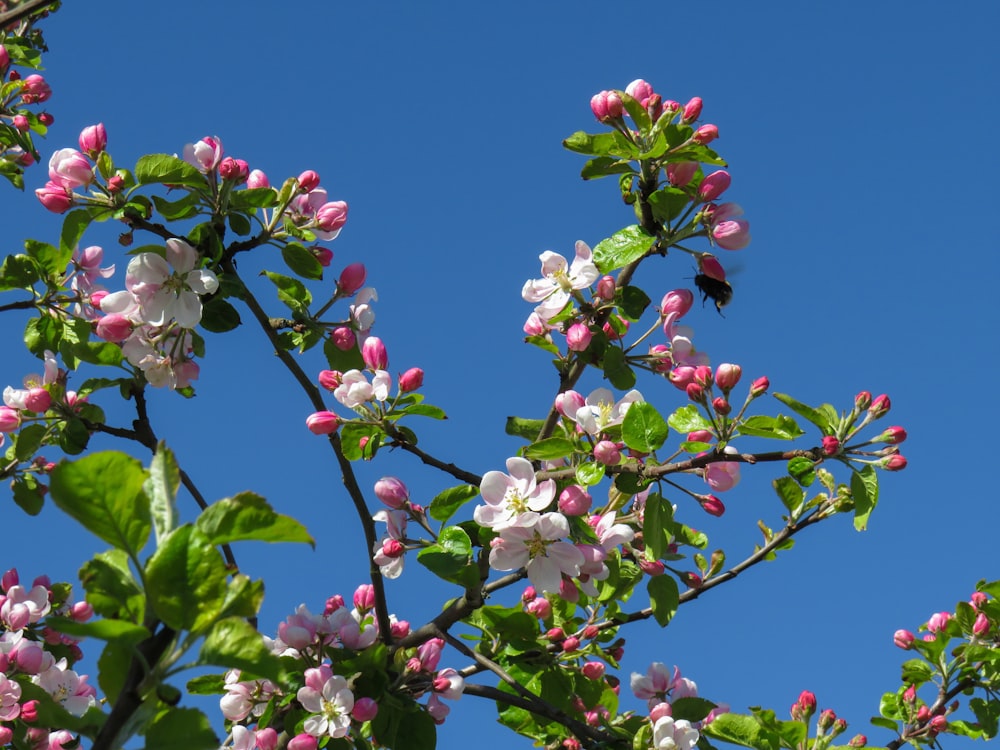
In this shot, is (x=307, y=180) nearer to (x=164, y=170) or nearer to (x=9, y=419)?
(x=164, y=170)

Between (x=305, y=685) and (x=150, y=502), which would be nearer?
(x=150, y=502)

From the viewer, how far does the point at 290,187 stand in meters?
2.95

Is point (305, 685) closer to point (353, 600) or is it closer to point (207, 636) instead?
point (353, 600)

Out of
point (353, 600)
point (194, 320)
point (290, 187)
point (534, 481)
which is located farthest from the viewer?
point (353, 600)

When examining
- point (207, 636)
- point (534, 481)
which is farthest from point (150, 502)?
point (534, 481)

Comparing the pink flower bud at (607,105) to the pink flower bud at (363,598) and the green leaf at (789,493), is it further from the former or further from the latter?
the pink flower bud at (363,598)

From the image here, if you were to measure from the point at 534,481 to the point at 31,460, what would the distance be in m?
2.01

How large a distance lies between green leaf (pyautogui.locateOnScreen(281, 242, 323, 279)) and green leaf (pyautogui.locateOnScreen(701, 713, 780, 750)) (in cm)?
164

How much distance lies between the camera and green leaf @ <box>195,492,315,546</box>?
1024 mm

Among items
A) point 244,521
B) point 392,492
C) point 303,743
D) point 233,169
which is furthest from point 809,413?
point 244,521

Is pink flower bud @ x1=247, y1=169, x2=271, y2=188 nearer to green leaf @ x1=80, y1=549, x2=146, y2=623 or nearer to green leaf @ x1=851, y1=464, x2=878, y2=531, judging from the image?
green leaf @ x1=851, y1=464, x2=878, y2=531

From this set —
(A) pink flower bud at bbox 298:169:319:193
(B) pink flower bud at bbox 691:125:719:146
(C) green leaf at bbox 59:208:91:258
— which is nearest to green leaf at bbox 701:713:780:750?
(B) pink flower bud at bbox 691:125:719:146

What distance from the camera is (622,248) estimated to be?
266cm

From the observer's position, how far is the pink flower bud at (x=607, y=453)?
8.24ft
